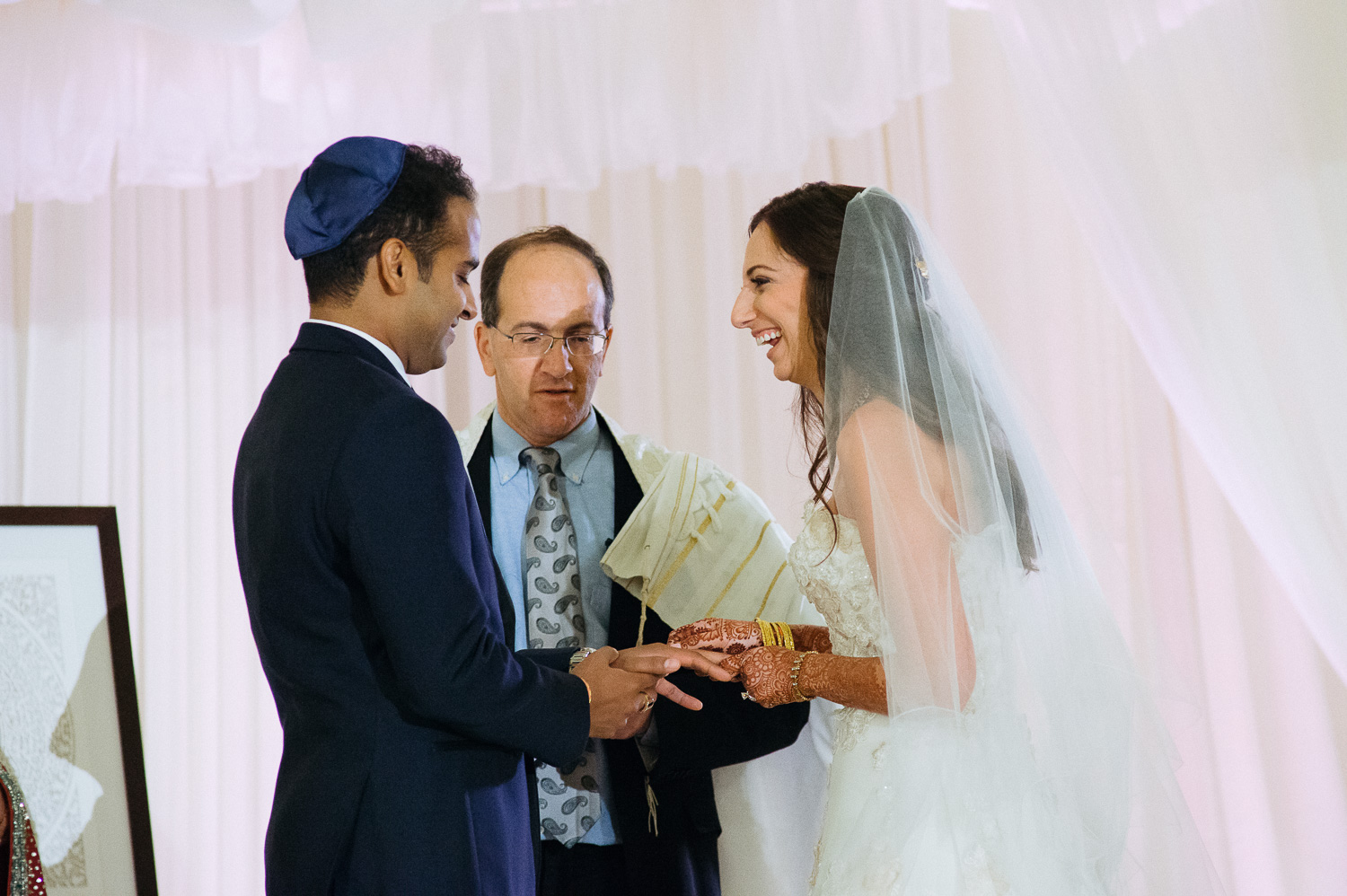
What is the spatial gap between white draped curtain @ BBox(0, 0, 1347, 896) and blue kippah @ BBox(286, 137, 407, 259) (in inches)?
65.2

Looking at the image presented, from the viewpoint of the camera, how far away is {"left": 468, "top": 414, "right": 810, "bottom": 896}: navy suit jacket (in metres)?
2.11

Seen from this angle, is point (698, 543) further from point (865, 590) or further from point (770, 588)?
point (865, 590)

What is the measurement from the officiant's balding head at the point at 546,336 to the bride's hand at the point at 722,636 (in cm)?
60

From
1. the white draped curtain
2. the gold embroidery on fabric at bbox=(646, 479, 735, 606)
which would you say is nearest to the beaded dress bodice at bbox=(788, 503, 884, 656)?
the gold embroidery on fabric at bbox=(646, 479, 735, 606)

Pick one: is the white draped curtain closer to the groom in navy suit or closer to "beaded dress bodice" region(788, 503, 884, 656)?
"beaded dress bodice" region(788, 503, 884, 656)

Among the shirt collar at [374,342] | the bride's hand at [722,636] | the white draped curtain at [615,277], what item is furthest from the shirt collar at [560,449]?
the white draped curtain at [615,277]

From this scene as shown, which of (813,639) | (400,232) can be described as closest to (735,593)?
(813,639)

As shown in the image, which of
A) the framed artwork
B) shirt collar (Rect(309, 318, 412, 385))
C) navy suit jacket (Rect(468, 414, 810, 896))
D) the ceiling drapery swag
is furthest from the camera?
the ceiling drapery swag

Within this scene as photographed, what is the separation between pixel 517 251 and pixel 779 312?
735 millimetres

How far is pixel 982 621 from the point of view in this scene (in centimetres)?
169

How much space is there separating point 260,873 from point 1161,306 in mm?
3087

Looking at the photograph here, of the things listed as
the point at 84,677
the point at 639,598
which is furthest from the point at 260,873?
the point at 639,598

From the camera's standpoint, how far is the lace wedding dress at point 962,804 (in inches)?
63.4

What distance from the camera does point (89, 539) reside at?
107 inches
